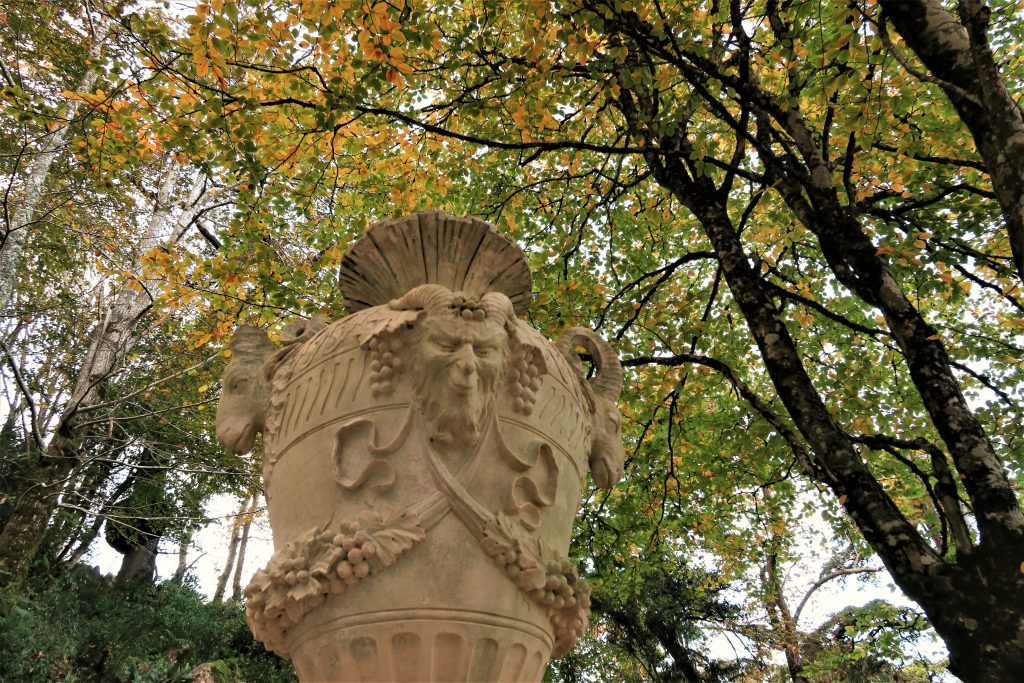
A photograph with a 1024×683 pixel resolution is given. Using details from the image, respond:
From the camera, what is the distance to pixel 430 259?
10.6ft

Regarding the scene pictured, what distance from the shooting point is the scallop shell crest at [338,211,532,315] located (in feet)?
10.6

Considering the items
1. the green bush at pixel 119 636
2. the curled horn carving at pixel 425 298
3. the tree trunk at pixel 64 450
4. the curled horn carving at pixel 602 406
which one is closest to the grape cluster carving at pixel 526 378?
the curled horn carving at pixel 425 298

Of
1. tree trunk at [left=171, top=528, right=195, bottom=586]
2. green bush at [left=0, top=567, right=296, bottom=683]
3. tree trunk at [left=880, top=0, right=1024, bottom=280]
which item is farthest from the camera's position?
tree trunk at [left=171, top=528, right=195, bottom=586]

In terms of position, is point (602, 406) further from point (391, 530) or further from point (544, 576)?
point (391, 530)

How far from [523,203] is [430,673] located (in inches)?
246

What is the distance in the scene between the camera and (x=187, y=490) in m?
13.9

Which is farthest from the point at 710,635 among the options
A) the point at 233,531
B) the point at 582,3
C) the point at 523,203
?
the point at 233,531

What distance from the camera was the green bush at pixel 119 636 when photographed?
9.67m

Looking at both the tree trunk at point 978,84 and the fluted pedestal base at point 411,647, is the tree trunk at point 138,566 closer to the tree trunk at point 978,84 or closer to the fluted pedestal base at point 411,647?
the fluted pedestal base at point 411,647

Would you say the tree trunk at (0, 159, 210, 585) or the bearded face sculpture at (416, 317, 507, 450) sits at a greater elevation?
the tree trunk at (0, 159, 210, 585)

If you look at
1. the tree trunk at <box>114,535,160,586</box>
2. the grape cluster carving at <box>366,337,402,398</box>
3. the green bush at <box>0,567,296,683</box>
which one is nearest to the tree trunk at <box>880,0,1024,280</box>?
the grape cluster carving at <box>366,337,402,398</box>

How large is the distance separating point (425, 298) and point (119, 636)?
12.5 meters

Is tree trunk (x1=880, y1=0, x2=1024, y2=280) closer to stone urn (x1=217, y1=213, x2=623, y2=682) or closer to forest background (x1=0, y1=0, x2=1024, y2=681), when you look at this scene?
forest background (x1=0, y1=0, x2=1024, y2=681)

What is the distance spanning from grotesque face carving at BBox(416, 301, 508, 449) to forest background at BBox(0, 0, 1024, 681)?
2.31 meters
